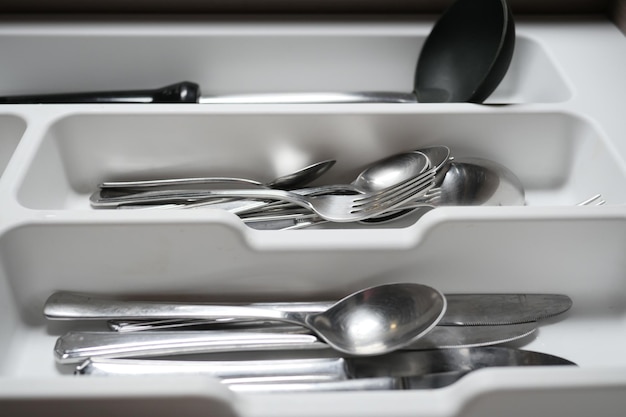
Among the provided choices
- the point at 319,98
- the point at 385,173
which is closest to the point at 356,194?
the point at 385,173

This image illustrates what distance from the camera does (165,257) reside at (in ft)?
1.51

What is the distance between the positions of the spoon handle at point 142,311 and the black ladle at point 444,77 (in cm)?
25

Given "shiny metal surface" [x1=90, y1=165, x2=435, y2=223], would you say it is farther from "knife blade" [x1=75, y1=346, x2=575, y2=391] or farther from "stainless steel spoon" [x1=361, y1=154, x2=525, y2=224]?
"knife blade" [x1=75, y1=346, x2=575, y2=391]

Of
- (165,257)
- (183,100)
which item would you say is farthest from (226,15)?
(165,257)

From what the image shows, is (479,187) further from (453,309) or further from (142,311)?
(142,311)

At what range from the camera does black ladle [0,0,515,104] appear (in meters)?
0.59

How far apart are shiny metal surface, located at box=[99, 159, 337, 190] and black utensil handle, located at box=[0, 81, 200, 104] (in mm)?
104

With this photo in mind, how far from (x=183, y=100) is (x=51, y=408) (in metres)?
0.38

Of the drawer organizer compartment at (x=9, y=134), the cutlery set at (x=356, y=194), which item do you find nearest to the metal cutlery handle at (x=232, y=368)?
the cutlery set at (x=356, y=194)

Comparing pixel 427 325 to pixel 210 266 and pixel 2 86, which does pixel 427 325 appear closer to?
pixel 210 266

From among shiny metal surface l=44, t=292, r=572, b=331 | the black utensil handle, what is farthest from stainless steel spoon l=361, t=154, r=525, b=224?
the black utensil handle

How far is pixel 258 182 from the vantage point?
58 centimetres

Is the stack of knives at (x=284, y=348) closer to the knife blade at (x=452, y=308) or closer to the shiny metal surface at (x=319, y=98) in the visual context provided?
the knife blade at (x=452, y=308)

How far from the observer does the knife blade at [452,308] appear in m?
0.45
